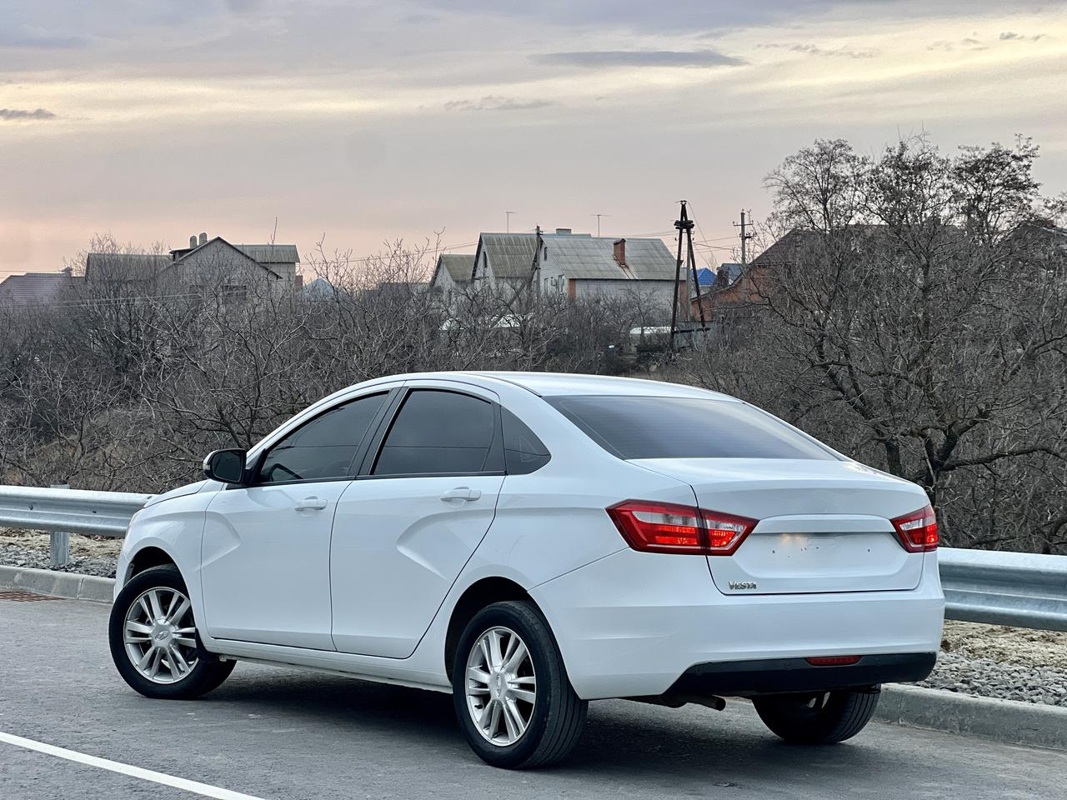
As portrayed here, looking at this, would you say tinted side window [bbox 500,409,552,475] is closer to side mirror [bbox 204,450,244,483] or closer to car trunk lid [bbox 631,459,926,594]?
car trunk lid [bbox 631,459,926,594]

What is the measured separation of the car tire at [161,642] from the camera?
765cm

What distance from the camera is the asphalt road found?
572 cm

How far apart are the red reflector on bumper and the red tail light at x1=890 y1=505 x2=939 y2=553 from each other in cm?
56

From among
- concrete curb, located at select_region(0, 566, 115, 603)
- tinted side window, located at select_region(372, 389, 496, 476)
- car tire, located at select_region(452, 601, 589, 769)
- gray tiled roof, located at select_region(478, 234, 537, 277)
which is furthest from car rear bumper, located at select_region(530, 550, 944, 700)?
gray tiled roof, located at select_region(478, 234, 537, 277)

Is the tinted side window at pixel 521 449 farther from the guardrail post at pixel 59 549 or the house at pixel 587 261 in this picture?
the house at pixel 587 261

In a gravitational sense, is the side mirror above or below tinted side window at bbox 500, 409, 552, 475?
below

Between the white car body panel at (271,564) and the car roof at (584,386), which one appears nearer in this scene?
the car roof at (584,386)

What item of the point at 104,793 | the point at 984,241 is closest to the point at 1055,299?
the point at 984,241

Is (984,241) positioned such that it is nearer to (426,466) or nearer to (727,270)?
(727,270)

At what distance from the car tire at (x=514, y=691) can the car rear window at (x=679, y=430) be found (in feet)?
2.62

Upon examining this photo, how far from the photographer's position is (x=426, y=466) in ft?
21.7

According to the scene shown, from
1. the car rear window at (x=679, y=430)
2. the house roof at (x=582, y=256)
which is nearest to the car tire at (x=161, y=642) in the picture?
the car rear window at (x=679, y=430)

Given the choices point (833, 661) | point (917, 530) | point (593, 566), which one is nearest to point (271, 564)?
point (593, 566)

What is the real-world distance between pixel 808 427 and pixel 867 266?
2983 mm
